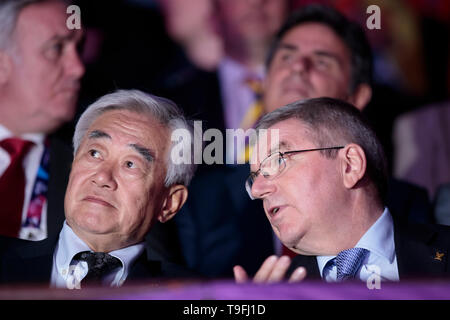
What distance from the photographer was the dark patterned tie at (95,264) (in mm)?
2275

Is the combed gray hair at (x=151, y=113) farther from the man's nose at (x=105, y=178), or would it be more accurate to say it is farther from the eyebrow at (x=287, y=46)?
the eyebrow at (x=287, y=46)

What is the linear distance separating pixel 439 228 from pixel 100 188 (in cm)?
119

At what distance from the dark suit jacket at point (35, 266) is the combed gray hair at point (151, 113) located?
321mm

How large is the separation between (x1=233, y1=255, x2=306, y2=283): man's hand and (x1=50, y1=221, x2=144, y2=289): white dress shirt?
406 millimetres

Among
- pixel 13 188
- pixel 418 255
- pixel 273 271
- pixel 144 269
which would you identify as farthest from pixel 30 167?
pixel 418 255

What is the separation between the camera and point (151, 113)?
7.92ft

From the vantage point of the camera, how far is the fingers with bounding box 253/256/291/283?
2139mm

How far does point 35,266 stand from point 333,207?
1.06 metres

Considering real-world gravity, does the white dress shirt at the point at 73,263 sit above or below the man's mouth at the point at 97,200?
below

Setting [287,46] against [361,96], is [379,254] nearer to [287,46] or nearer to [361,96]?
[361,96]

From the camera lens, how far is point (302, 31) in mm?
3008

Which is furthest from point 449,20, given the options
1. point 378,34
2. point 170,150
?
point 170,150

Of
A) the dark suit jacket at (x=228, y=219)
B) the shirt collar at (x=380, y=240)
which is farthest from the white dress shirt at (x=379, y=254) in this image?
the dark suit jacket at (x=228, y=219)

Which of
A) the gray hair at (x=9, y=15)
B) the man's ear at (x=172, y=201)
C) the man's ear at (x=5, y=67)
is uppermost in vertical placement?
the gray hair at (x=9, y=15)
